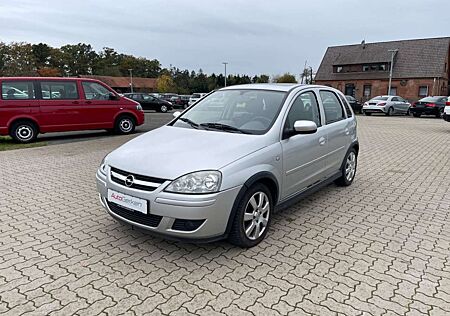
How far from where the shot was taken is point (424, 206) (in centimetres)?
459

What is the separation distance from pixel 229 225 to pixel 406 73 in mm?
44719

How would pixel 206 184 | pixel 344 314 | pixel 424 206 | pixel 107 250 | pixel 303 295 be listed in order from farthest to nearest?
1. pixel 424 206
2. pixel 107 250
3. pixel 206 184
4. pixel 303 295
5. pixel 344 314

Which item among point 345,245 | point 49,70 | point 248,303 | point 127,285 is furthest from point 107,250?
point 49,70

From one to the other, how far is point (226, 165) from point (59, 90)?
27.7 feet

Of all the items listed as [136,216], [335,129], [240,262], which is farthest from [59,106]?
[240,262]

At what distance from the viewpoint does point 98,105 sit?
10266mm

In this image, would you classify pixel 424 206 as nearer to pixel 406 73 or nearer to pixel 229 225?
pixel 229 225

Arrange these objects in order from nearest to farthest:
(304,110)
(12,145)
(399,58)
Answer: (304,110) < (12,145) < (399,58)

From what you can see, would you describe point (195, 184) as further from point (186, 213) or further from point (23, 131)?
point (23, 131)

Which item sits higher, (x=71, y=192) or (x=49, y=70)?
(x=49, y=70)

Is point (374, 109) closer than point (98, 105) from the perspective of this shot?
No

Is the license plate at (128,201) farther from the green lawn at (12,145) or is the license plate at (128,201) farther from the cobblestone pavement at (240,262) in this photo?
the green lawn at (12,145)

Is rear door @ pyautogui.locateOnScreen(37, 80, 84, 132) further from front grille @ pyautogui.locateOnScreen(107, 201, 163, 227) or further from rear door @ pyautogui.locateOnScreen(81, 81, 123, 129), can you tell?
front grille @ pyautogui.locateOnScreen(107, 201, 163, 227)

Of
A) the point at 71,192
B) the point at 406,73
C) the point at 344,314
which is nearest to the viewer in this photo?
the point at 344,314
